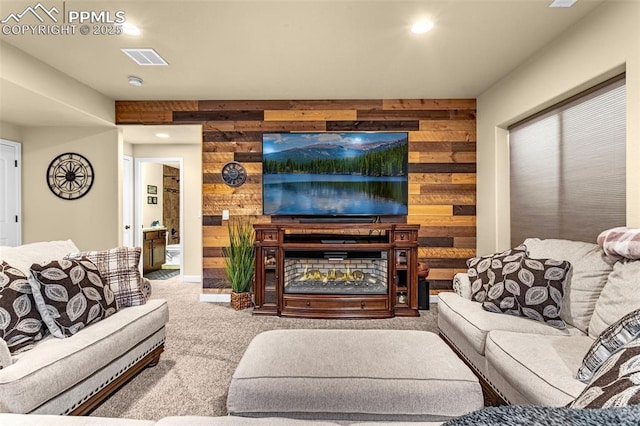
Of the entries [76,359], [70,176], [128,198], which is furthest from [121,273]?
[128,198]

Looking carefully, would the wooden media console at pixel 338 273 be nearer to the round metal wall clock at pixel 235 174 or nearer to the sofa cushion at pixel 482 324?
the round metal wall clock at pixel 235 174

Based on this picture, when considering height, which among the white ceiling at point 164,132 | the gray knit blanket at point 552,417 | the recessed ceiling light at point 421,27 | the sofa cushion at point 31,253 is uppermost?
the recessed ceiling light at point 421,27

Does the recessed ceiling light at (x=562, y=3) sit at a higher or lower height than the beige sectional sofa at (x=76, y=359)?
higher

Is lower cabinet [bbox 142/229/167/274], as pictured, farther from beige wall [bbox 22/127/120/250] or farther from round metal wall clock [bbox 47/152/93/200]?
round metal wall clock [bbox 47/152/93/200]

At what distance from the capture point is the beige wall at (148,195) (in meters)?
7.15

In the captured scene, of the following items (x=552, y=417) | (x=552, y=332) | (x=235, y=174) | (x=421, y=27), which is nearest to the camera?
(x=552, y=417)

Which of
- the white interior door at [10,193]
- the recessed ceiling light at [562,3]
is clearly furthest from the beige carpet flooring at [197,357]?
the recessed ceiling light at [562,3]

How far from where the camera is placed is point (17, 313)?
170 cm

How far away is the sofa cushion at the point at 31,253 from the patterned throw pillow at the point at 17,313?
137 mm

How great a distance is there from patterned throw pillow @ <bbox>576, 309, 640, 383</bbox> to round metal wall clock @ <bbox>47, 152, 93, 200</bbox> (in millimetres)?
5223

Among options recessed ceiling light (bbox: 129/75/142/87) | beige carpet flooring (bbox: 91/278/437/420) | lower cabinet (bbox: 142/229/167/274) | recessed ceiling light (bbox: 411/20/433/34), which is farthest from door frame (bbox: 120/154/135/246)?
recessed ceiling light (bbox: 411/20/433/34)

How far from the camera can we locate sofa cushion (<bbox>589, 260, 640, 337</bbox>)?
1.62 metres

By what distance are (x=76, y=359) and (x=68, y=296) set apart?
0.41 m

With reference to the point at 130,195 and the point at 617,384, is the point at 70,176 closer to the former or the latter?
the point at 130,195
